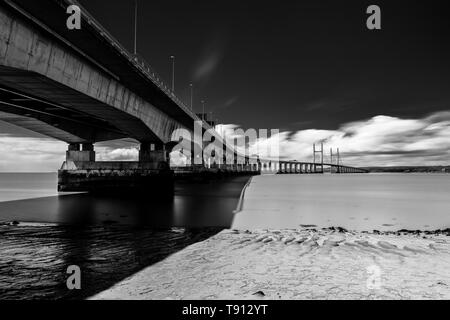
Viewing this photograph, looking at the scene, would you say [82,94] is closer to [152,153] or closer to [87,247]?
[87,247]

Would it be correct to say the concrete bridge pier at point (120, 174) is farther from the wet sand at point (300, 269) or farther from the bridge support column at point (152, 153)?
the wet sand at point (300, 269)

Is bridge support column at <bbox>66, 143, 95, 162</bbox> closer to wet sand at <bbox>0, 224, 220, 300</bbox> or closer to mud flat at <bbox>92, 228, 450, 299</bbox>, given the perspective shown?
wet sand at <bbox>0, 224, 220, 300</bbox>

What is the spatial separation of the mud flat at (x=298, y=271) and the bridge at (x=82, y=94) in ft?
30.5

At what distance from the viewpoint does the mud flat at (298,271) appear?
5.36 meters

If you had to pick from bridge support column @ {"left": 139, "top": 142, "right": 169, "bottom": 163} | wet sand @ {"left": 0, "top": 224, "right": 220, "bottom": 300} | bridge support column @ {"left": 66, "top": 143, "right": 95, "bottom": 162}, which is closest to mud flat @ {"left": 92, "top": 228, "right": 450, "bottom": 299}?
wet sand @ {"left": 0, "top": 224, "right": 220, "bottom": 300}

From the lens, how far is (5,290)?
18.0ft

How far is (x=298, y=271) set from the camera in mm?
6656

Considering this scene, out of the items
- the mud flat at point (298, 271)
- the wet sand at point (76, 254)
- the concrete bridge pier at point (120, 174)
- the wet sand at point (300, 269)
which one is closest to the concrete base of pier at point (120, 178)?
the concrete bridge pier at point (120, 174)

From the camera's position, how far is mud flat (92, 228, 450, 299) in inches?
211

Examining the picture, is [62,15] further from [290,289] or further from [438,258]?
[438,258]

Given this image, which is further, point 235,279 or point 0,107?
point 0,107

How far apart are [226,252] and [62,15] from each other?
1072cm
